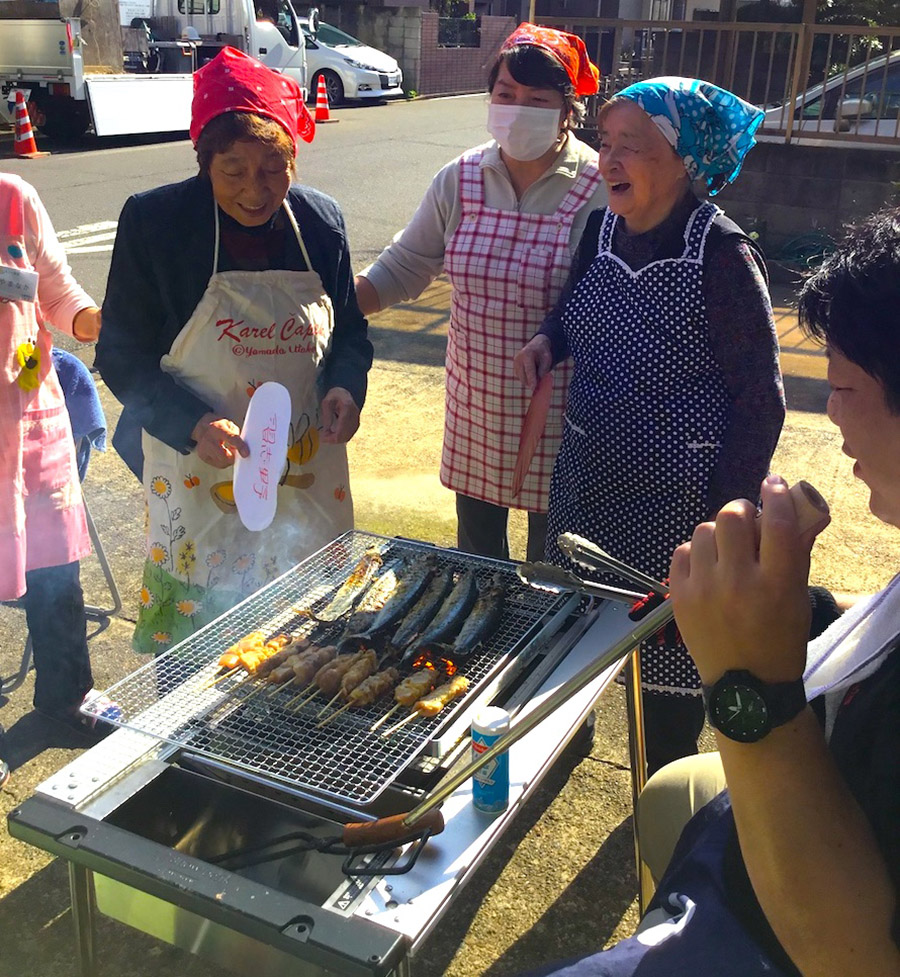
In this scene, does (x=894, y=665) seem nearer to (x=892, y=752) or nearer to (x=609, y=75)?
(x=892, y=752)

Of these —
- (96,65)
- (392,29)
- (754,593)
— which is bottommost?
(754,593)

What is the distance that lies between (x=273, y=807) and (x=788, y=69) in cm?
952

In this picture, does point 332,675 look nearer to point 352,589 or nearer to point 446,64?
point 352,589

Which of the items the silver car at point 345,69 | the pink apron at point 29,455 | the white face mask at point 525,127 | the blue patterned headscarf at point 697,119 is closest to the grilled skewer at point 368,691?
the pink apron at point 29,455

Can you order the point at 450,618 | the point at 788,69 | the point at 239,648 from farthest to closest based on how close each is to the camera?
1. the point at 788,69
2. the point at 450,618
3. the point at 239,648

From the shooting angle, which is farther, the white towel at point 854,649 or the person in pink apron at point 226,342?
the person in pink apron at point 226,342

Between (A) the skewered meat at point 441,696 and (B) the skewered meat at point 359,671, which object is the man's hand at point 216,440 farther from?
(A) the skewered meat at point 441,696

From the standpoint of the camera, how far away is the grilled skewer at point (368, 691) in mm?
2073

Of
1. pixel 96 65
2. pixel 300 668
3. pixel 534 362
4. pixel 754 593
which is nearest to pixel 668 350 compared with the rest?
pixel 534 362

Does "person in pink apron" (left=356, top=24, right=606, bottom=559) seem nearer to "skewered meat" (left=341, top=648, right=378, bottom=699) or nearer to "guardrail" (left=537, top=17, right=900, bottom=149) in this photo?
"skewered meat" (left=341, top=648, right=378, bottom=699)

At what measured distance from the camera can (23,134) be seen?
1509cm

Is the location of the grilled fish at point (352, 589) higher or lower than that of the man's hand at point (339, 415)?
lower

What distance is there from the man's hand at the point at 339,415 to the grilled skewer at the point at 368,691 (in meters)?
Result: 0.86

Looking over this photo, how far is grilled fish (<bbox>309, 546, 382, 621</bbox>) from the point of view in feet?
7.88
